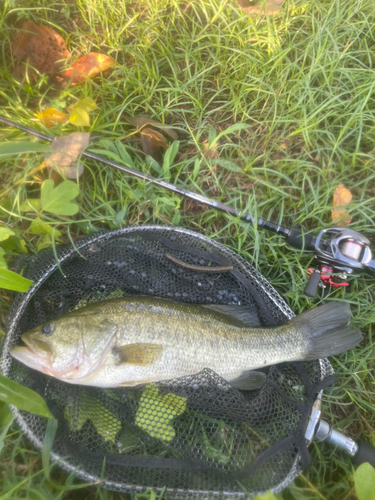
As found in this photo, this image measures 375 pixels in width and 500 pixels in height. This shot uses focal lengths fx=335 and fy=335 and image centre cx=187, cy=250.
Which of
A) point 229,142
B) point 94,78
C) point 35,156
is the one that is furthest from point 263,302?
point 94,78

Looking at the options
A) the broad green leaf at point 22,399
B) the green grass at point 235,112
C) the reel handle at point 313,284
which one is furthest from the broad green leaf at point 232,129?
the broad green leaf at point 22,399

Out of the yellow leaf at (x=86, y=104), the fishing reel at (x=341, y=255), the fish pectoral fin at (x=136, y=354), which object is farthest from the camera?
the yellow leaf at (x=86, y=104)

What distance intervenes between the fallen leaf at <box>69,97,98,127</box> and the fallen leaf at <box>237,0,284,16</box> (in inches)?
58.9

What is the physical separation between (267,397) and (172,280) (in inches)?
40.7

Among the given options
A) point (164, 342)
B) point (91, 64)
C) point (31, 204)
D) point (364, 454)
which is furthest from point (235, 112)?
point (364, 454)

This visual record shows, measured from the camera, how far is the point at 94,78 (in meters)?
2.85

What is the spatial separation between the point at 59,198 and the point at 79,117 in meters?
0.71

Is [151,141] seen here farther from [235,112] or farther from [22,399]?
[22,399]

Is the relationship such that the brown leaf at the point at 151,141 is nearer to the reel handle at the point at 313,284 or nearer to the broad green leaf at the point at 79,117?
the broad green leaf at the point at 79,117

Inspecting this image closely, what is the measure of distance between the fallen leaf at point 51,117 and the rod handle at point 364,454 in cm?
322

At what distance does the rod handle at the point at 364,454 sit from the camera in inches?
86.3

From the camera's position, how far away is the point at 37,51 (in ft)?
A: 9.15

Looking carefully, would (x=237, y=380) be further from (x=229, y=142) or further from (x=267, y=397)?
(x=229, y=142)

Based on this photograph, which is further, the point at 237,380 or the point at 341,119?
the point at 341,119
